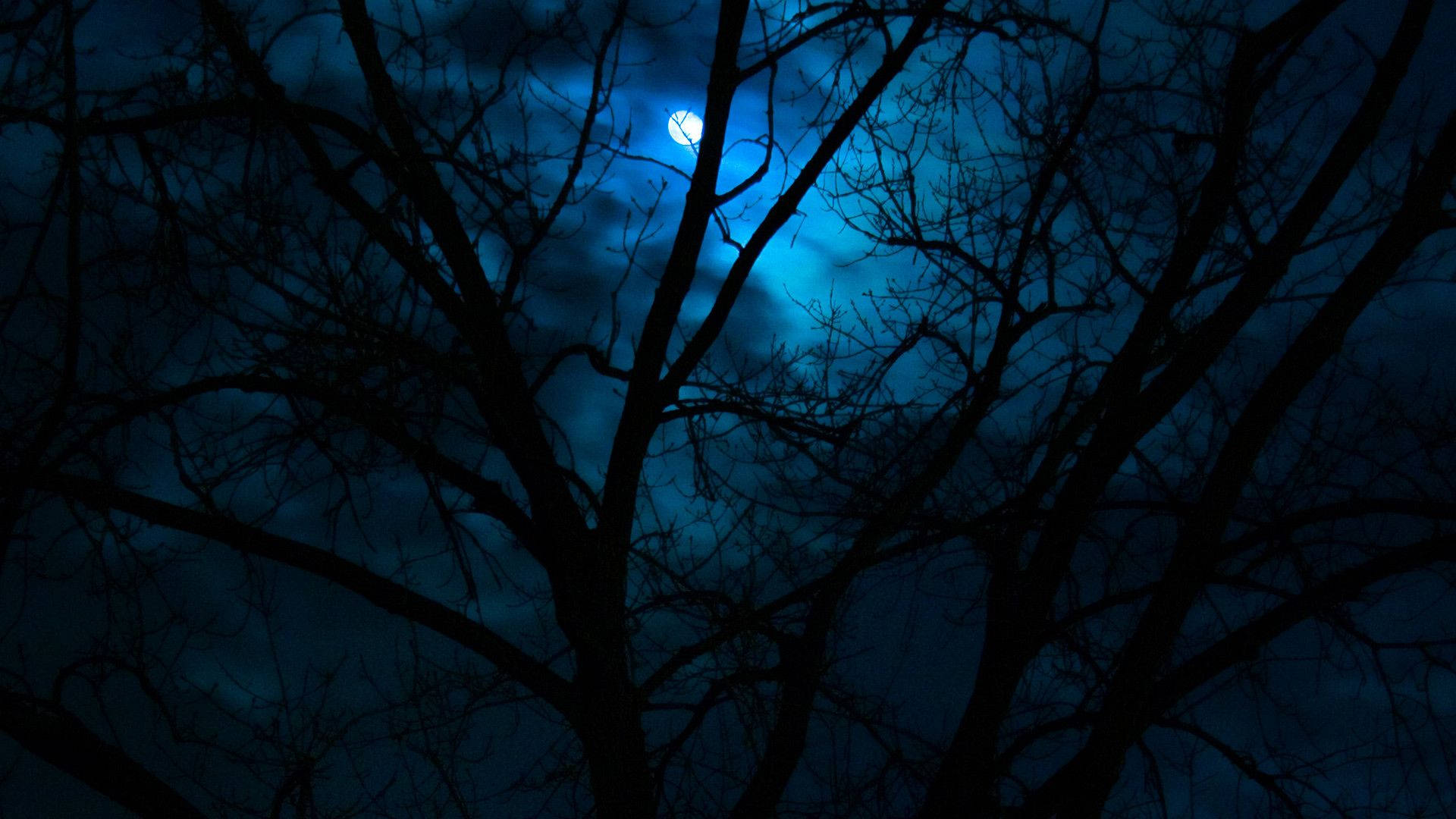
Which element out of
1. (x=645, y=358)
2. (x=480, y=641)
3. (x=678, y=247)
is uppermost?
(x=678, y=247)

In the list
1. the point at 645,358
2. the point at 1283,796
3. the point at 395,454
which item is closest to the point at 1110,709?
the point at 1283,796

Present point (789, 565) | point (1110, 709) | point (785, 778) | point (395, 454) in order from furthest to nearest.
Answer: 1. point (785, 778)
2. point (789, 565)
3. point (395, 454)
4. point (1110, 709)

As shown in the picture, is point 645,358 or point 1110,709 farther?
point 645,358

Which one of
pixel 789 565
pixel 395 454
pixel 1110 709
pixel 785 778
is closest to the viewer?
pixel 1110 709

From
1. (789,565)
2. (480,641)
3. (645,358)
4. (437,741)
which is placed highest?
(645,358)

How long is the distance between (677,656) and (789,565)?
0.74m

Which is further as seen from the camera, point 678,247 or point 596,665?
point 678,247

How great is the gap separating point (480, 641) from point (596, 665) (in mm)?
595

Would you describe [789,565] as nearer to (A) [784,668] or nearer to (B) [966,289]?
(A) [784,668]

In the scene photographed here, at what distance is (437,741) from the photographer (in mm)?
5340

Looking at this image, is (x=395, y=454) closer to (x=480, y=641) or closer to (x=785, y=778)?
(x=480, y=641)

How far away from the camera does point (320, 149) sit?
543 centimetres

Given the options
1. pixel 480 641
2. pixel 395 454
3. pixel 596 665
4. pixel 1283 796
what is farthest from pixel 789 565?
pixel 1283 796

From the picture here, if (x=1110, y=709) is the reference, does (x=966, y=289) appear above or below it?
above
